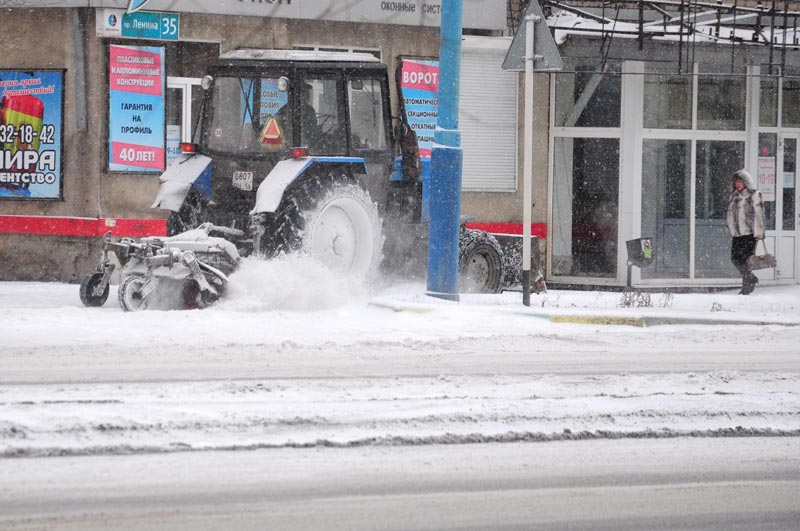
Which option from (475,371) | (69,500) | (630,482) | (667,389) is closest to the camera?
(69,500)

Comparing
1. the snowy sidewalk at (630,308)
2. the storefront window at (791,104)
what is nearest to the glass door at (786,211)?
the storefront window at (791,104)

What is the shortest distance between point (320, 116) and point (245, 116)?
2.47ft

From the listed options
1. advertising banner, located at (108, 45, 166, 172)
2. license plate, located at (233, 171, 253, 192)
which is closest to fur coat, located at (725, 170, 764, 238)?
license plate, located at (233, 171, 253, 192)

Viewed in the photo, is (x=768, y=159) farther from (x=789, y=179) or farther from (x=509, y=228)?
(x=509, y=228)

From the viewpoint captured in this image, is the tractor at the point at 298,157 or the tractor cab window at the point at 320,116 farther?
the tractor cab window at the point at 320,116

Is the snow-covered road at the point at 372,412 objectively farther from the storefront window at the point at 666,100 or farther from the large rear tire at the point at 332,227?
the storefront window at the point at 666,100

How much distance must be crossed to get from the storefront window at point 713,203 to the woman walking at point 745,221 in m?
2.30

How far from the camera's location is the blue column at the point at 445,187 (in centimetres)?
1127

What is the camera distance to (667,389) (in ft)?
22.8

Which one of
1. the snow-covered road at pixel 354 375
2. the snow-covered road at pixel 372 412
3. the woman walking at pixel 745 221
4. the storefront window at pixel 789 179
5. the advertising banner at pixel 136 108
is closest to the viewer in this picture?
the snow-covered road at pixel 372 412

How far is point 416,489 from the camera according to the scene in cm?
481

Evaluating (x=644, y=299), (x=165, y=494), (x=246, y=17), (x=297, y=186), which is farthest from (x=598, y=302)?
(x=165, y=494)

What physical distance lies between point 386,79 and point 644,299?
3622 millimetres

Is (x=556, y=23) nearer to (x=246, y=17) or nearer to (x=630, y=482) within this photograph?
(x=246, y=17)
